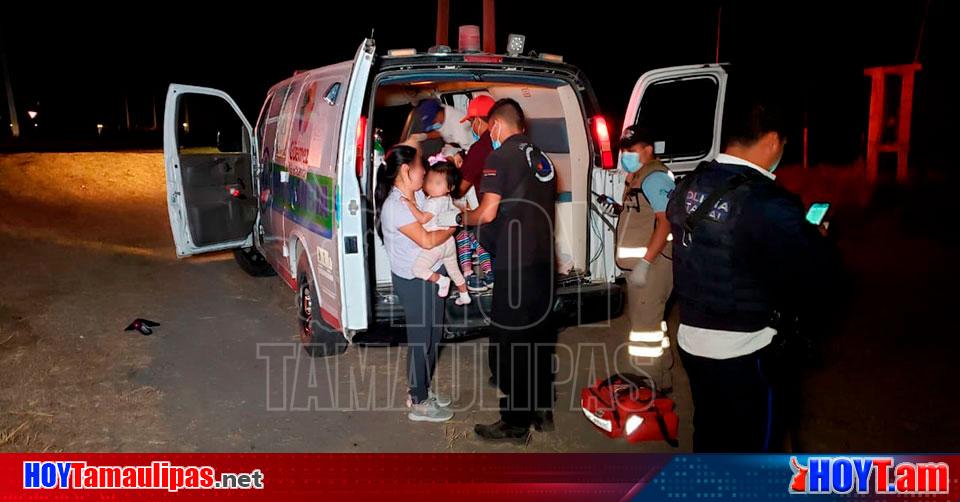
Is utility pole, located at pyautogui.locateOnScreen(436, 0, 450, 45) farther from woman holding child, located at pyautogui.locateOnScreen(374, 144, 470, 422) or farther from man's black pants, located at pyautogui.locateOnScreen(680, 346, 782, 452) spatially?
man's black pants, located at pyautogui.locateOnScreen(680, 346, 782, 452)

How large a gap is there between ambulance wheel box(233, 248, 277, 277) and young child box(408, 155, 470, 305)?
4304mm

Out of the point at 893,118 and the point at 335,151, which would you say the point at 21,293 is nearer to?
the point at 335,151

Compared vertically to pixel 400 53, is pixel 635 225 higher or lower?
lower

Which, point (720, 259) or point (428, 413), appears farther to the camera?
point (428, 413)

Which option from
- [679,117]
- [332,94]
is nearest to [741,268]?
[332,94]

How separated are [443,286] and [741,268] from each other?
1.98 m

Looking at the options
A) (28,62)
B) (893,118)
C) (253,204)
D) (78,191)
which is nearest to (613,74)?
(893,118)

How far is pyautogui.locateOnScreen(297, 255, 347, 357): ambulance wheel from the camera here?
4.86m

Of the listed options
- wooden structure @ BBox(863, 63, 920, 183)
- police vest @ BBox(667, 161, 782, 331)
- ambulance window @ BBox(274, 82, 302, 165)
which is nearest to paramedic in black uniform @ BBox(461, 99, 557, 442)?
police vest @ BBox(667, 161, 782, 331)

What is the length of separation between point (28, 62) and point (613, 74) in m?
45.1

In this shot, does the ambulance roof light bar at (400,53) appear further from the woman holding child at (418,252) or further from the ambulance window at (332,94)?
the woman holding child at (418,252)

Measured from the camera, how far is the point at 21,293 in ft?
22.7

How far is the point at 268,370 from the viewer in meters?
5.00

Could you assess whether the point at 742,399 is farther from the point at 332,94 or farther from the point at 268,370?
the point at 268,370
